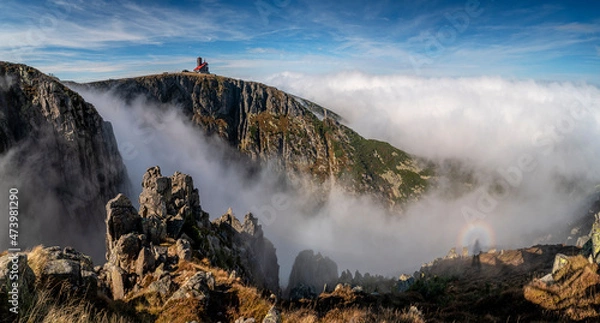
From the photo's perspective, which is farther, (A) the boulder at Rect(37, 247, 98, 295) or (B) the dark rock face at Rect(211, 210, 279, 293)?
(B) the dark rock face at Rect(211, 210, 279, 293)

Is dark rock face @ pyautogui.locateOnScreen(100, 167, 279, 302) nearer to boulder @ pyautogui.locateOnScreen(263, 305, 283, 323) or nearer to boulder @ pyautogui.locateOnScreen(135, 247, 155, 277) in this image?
boulder @ pyautogui.locateOnScreen(135, 247, 155, 277)

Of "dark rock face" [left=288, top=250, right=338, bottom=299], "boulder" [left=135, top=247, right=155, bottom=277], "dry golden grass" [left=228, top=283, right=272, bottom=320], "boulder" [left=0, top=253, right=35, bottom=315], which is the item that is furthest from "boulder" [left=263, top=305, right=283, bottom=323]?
"dark rock face" [left=288, top=250, right=338, bottom=299]

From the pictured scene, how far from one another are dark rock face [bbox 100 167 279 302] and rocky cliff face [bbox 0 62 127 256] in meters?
47.3

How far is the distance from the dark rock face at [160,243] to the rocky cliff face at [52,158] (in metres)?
47.3

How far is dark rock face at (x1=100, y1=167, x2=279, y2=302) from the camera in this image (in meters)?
22.3

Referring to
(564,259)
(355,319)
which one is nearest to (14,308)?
(355,319)

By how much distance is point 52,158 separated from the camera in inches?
3873

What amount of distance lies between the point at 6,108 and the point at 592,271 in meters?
132

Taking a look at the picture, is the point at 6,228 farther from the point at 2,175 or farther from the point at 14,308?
the point at 14,308

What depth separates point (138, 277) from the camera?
1137 inches

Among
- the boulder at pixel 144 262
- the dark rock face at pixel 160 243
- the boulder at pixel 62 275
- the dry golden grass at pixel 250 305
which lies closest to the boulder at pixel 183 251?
the dark rock face at pixel 160 243

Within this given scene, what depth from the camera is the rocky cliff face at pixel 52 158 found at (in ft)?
281

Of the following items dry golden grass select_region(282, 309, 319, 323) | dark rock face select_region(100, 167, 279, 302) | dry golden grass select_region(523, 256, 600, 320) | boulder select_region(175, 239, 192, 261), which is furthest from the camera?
boulder select_region(175, 239, 192, 261)

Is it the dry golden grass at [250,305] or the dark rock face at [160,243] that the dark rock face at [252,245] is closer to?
the dark rock face at [160,243]
